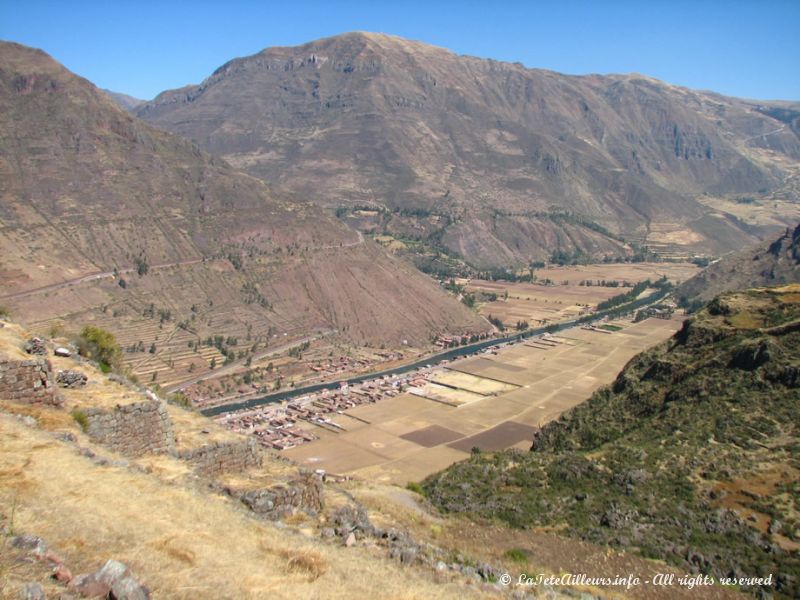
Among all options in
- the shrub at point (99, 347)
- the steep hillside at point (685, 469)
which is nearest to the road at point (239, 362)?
the shrub at point (99, 347)

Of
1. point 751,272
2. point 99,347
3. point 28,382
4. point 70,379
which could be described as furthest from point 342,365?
point 751,272

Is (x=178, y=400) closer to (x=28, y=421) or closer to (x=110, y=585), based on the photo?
(x=28, y=421)

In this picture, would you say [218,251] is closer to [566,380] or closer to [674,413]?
[566,380]

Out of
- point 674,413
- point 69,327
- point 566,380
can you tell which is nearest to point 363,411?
point 566,380

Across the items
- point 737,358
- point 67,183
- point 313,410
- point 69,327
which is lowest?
point 313,410

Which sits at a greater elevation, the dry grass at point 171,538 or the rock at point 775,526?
the dry grass at point 171,538

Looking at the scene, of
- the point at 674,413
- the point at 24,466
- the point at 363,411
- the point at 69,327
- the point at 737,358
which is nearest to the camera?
the point at 24,466

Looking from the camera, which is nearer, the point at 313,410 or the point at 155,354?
the point at 313,410

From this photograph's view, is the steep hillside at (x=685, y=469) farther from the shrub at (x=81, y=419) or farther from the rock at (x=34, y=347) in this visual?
the rock at (x=34, y=347)
